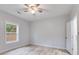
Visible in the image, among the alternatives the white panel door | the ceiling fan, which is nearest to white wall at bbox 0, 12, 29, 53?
the ceiling fan

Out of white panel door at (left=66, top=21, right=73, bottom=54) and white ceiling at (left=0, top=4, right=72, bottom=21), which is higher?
white ceiling at (left=0, top=4, right=72, bottom=21)

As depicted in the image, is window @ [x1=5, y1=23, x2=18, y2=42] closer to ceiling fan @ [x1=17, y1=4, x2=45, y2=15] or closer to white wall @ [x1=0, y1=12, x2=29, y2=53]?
white wall @ [x1=0, y1=12, x2=29, y2=53]

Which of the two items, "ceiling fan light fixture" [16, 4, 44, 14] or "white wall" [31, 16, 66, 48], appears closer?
"ceiling fan light fixture" [16, 4, 44, 14]

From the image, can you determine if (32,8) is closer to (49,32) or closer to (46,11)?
(46,11)

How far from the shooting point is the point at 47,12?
4.23 ft

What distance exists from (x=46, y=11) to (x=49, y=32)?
33cm

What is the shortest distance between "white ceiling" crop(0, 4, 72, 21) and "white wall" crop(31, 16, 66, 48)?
73 mm

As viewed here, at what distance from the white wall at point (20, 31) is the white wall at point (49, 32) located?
4.6 inches

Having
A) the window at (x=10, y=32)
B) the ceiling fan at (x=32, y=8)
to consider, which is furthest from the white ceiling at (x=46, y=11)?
the window at (x=10, y=32)

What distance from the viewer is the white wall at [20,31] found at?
1.19 metres

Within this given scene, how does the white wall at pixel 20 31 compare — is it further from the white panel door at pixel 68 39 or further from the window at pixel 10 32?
the white panel door at pixel 68 39

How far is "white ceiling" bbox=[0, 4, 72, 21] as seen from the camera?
1.16 metres
